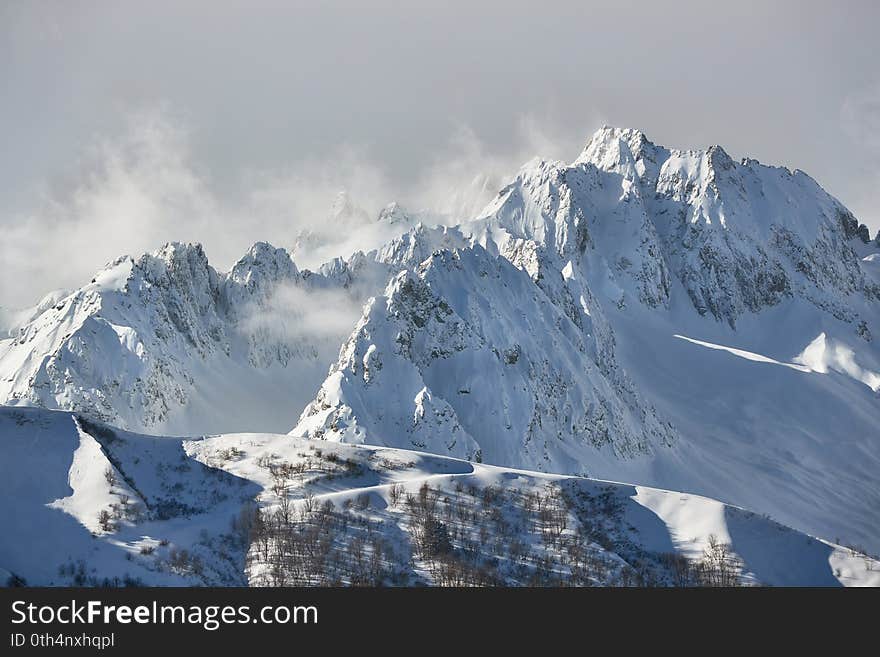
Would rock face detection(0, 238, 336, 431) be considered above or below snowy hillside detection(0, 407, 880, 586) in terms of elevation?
above

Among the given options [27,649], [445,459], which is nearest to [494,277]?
[445,459]

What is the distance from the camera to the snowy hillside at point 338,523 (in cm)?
7212

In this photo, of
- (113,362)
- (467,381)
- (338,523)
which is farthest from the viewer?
(113,362)

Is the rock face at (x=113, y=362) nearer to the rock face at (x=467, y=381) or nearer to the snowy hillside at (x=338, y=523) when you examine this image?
the rock face at (x=467, y=381)

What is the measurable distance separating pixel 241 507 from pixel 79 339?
97.2 meters

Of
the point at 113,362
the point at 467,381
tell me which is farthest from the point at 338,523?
the point at 113,362

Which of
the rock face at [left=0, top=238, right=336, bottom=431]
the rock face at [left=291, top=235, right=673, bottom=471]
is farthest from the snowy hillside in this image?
the rock face at [left=0, top=238, right=336, bottom=431]

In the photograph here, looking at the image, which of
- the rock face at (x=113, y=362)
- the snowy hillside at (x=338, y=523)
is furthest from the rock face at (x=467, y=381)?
the snowy hillside at (x=338, y=523)

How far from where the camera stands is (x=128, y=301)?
188 metres

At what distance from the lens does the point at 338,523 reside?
80.1 metres

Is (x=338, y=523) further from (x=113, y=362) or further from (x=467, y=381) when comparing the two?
(x=113, y=362)

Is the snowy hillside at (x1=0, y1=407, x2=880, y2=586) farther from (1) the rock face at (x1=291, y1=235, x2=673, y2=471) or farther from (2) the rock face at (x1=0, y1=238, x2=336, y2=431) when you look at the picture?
(2) the rock face at (x1=0, y1=238, x2=336, y2=431)

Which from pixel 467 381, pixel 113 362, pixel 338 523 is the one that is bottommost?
pixel 338 523

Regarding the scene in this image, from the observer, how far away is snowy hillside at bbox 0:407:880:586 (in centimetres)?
7212
